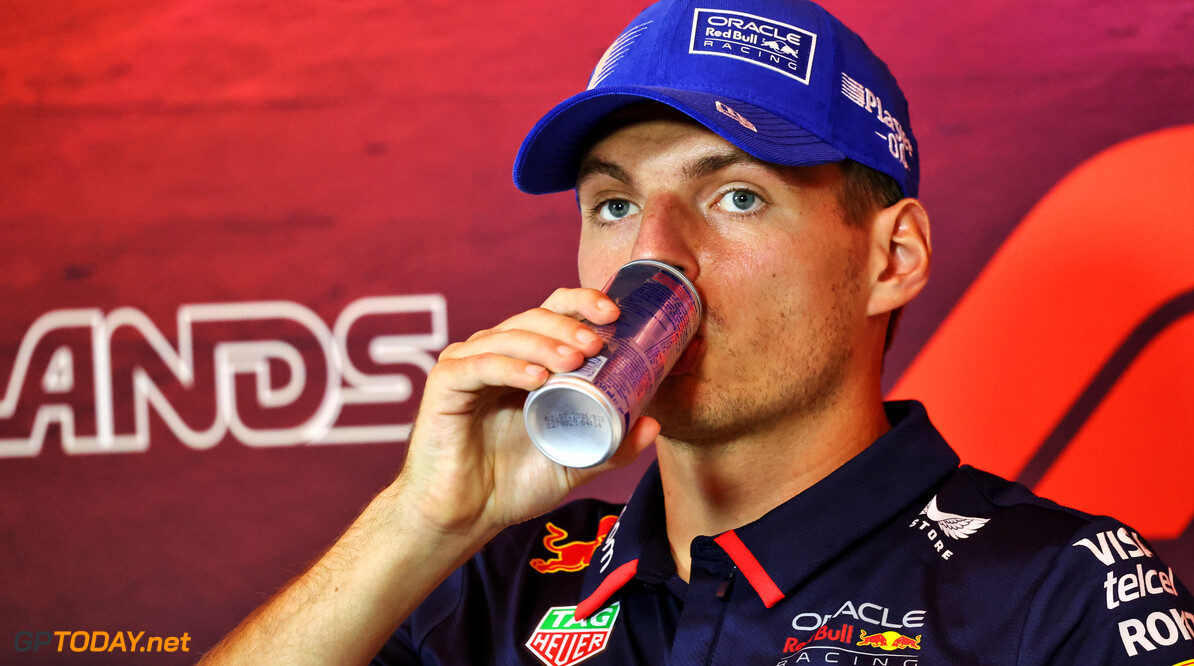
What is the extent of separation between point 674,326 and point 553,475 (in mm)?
215

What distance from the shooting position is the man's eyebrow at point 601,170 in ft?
3.45

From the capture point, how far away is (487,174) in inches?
67.9

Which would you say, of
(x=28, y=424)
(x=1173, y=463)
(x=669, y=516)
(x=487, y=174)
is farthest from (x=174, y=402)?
(x=1173, y=463)

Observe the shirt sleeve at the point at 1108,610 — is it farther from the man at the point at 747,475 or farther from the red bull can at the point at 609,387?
the red bull can at the point at 609,387

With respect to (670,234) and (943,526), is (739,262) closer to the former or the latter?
(670,234)


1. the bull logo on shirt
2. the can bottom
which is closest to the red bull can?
the can bottom

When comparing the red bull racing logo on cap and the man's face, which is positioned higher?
the red bull racing logo on cap

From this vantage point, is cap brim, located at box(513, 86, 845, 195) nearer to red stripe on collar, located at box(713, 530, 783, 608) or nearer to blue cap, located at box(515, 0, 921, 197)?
blue cap, located at box(515, 0, 921, 197)

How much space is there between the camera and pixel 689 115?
0.96 meters

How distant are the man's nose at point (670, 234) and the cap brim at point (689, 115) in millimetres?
81

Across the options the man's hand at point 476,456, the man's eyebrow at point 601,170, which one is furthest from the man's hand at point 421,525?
the man's eyebrow at point 601,170

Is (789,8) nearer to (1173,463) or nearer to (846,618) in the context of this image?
(846,618)

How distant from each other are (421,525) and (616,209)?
0.37 m

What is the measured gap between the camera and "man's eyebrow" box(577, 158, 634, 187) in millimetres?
1051
